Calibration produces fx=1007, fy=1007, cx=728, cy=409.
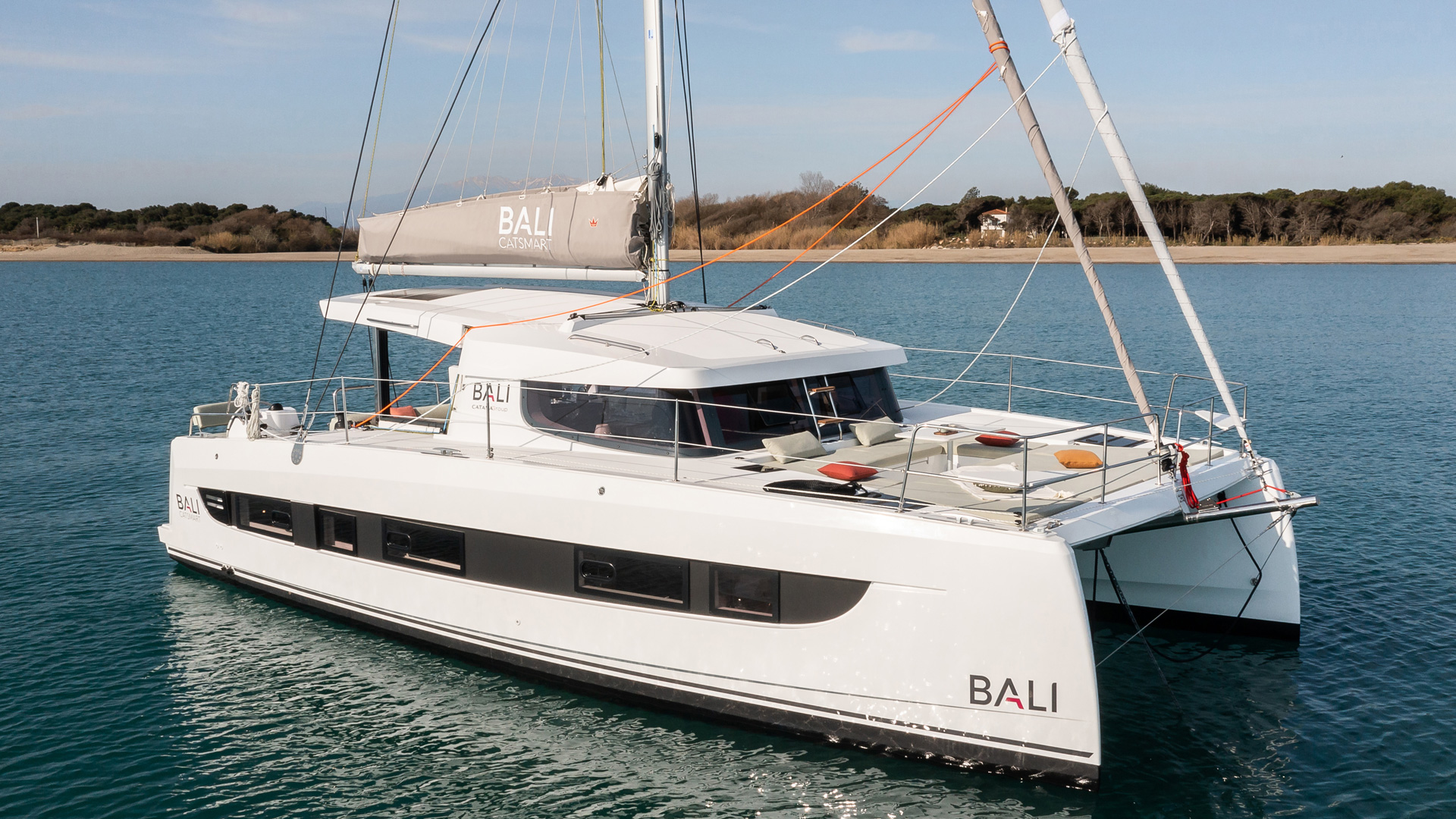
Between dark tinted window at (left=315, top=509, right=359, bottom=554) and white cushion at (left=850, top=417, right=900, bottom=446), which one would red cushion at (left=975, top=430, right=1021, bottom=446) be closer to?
white cushion at (left=850, top=417, right=900, bottom=446)

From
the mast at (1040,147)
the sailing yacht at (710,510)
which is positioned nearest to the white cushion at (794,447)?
the sailing yacht at (710,510)

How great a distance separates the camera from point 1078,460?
30.9ft

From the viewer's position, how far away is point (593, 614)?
8.94 metres

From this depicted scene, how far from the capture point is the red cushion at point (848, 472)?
831cm

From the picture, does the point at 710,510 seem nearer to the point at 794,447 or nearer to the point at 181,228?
the point at 794,447

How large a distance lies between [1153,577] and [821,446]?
4.09m

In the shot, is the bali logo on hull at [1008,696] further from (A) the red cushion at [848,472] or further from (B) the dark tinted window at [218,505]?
(B) the dark tinted window at [218,505]

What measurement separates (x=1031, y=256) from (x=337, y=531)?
253 ft

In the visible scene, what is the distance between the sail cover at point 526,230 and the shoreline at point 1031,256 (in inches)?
2115

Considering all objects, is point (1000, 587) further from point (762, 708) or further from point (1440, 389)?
point (1440, 389)

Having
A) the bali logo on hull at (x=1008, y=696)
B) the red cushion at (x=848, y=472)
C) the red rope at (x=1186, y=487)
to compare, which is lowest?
the bali logo on hull at (x=1008, y=696)

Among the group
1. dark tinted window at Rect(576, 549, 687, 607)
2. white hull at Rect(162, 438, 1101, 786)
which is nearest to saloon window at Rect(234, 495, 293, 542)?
white hull at Rect(162, 438, 1101, 786)

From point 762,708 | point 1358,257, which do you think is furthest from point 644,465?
point 1358,257

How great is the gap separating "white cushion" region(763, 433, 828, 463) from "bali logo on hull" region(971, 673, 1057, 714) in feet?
8.44
